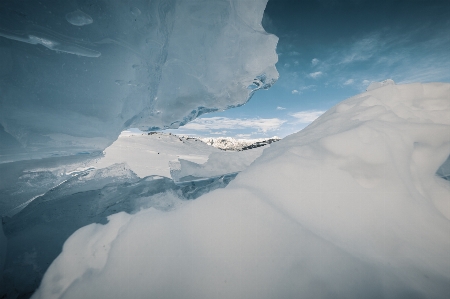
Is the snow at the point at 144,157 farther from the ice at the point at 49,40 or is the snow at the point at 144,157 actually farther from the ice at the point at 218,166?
the ice at the point at 49,40

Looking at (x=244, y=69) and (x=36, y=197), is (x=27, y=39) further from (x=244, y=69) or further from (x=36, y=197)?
(x=244, y=69)

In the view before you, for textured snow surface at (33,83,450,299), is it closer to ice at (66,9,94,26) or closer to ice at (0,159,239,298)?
ice at (0,159,239,298)

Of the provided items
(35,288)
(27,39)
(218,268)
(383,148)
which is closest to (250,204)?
(218,268)

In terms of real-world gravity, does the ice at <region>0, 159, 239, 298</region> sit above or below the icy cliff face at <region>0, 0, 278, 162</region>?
below

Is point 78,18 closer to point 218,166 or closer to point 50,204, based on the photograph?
point 50,204

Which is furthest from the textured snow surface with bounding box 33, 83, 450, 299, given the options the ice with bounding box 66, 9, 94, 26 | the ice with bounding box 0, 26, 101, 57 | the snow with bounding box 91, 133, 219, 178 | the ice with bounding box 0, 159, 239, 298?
the snow with bounding box 91, 133, 219, 178

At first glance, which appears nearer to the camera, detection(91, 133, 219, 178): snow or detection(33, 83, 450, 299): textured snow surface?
detection(33, 83, 450, 299): textured snow surface
